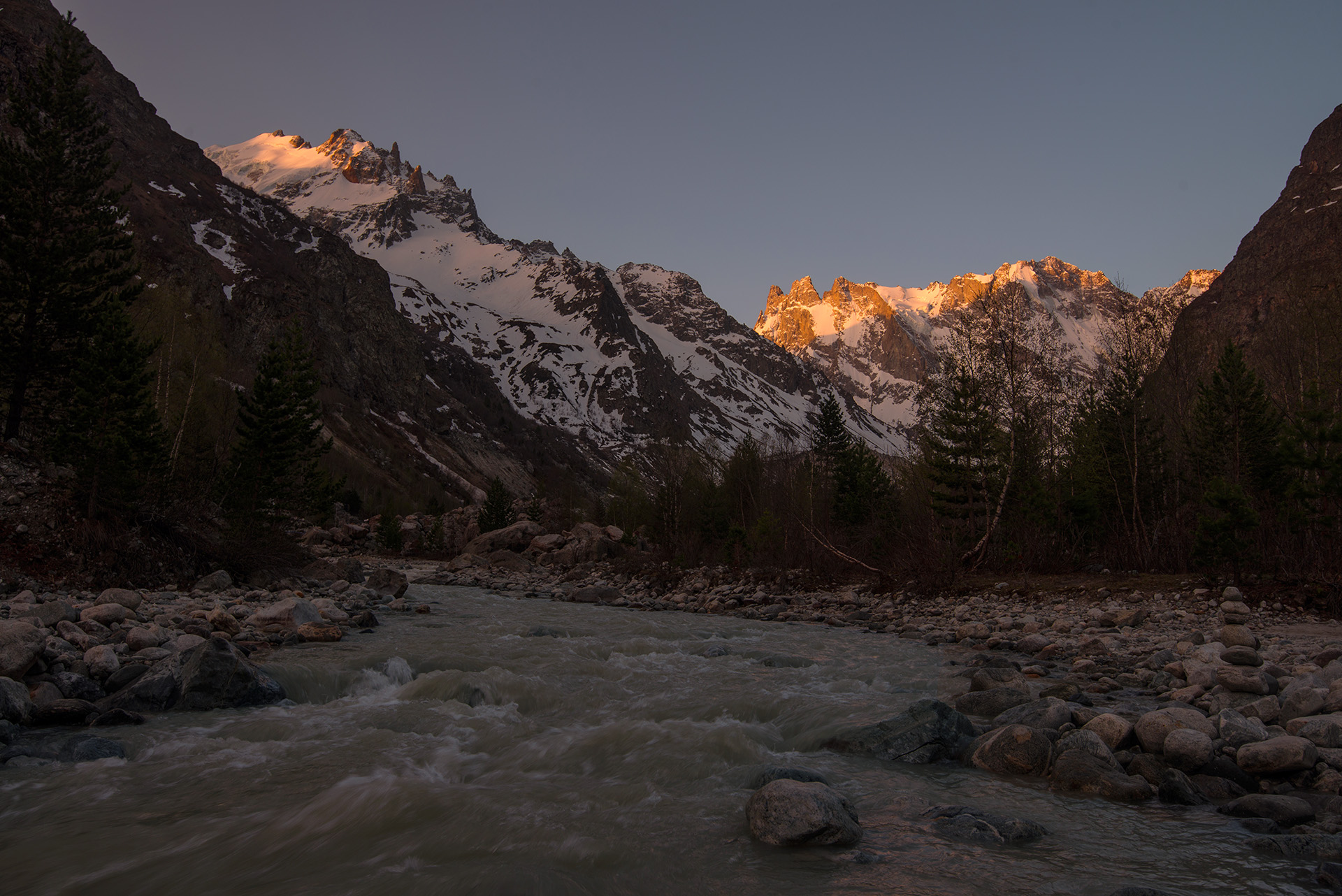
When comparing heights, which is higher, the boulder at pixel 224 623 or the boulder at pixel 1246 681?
the boulder at pixel 1246 681

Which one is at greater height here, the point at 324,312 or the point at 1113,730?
the point at 324,312

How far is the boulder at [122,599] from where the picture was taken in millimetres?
11984

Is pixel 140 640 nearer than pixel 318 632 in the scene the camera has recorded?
Yes

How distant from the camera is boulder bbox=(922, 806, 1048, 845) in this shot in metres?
4.50

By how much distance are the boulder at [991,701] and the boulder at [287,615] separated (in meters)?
11.3

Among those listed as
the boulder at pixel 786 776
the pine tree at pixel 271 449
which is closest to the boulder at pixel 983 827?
the boulder at pixel 786 776

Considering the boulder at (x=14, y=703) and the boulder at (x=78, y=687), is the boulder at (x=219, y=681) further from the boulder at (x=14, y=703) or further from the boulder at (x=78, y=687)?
the boulder at (x=14, y=703)

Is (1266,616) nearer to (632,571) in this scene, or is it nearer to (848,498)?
(848,498)

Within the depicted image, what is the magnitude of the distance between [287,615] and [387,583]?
33.4ft

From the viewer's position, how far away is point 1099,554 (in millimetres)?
21828

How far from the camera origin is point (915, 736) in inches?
256

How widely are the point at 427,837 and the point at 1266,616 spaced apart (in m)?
14.3

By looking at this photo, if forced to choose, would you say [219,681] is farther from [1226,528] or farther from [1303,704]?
[1226,528]

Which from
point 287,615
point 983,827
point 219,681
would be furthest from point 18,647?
point 983,827
